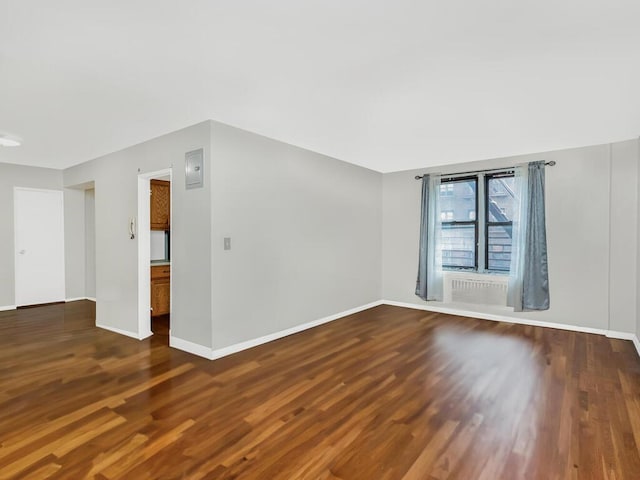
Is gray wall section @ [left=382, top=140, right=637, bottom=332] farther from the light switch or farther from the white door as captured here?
the white door

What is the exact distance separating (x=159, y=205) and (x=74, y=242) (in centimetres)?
243

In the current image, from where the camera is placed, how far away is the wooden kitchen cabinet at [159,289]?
16.5 feet

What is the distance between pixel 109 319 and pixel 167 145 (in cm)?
250

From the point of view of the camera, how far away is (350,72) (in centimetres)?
238

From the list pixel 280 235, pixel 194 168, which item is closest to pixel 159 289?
pixel 280 235

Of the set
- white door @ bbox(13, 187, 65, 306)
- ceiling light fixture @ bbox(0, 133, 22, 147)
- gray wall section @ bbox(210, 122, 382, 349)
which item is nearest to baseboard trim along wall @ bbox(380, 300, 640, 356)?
gray wall section @ bbox(210, 122, 382, 349)

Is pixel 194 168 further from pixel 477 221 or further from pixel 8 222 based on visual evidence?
pixel 8 222

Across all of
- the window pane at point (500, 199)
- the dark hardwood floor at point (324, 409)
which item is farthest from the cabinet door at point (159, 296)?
the window pane at point (500, 199)

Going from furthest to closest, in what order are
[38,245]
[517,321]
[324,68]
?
[38,245]
[517,321]
[324,68]

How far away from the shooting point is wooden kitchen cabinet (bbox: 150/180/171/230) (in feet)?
16.9

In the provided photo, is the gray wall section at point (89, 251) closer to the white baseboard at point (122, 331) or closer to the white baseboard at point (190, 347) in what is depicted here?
the white baseboard at point (122, 331)

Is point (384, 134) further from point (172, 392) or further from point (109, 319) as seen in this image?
point (109, 319)

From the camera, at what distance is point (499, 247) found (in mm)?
5145

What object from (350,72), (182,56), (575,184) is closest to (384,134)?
(350,72)
